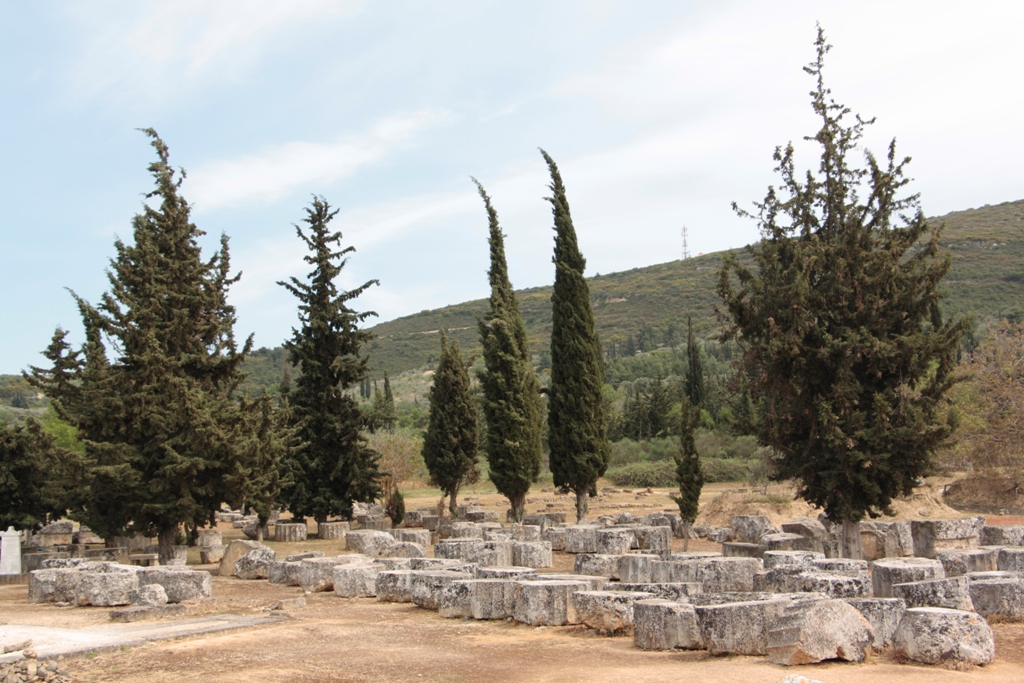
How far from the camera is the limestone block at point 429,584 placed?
13.8m

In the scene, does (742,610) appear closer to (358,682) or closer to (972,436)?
(358,682)

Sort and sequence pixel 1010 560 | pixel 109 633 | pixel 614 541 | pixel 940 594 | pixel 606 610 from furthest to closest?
pixel 614 541 < pixel 1010 560 < pixel 109 633 < pixel 606 610 < pixel 940 594

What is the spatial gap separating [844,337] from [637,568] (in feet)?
18.2

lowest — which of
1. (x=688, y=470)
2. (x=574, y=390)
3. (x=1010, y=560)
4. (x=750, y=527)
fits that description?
(x=750, y=527)

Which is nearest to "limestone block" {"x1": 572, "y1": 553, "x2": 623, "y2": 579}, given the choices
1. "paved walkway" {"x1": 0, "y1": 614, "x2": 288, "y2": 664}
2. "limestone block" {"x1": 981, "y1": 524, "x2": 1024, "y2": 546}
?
"paved walkway" {"x1": 0, "y1": 614, "x2": 288, "y2": 664}

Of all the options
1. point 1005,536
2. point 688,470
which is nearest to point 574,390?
point 688,470

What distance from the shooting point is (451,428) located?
96.4ft

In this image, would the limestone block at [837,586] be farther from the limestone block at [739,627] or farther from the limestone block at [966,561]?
the limestone block at [966,561]

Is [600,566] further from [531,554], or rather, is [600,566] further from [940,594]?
[940,594]

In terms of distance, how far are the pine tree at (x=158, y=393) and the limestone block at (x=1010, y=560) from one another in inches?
544

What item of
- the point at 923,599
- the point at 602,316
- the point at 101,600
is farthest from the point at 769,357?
the point at 602,316

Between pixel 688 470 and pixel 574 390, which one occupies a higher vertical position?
pixel 574 390

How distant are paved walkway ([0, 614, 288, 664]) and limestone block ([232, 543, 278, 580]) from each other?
5.68 metres

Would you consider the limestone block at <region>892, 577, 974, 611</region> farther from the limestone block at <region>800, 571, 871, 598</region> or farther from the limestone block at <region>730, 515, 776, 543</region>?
the limestone block at <region>730, 515, 776, 543</region>
